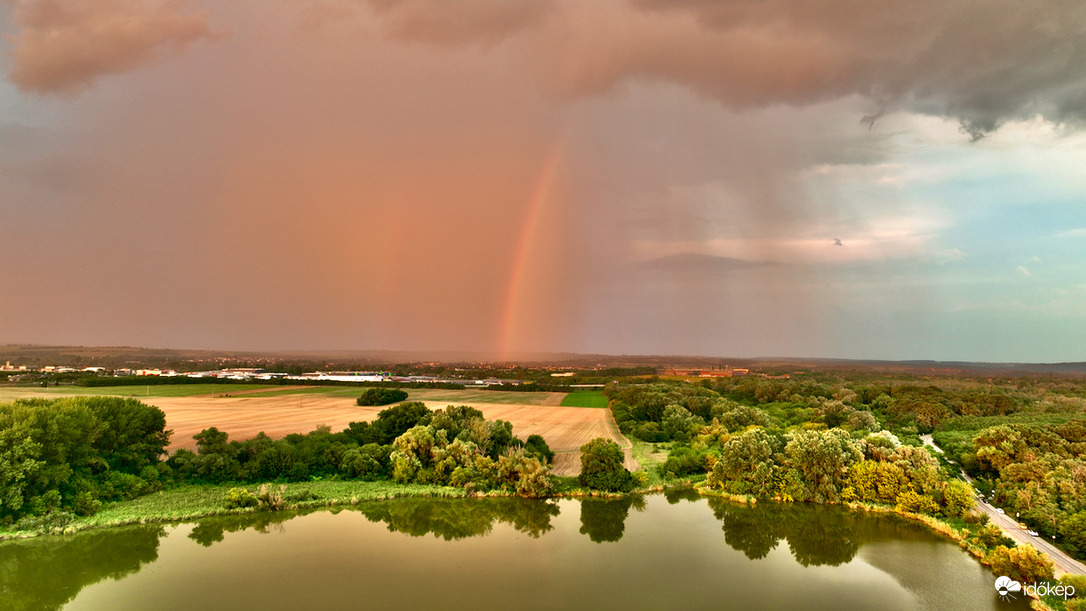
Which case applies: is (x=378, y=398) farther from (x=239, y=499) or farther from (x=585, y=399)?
(x=239, y=499)

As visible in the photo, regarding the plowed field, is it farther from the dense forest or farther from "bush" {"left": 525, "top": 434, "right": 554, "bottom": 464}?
the dense forest

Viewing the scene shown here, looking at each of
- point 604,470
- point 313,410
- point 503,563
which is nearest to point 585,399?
point 313,410

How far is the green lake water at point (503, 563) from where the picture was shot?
84.9 feet

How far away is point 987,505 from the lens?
41219 millimetres

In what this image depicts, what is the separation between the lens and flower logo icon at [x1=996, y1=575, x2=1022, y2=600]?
26.5m

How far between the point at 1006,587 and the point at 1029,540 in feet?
30.5

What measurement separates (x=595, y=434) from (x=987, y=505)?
3929cm

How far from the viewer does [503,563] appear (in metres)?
30.5

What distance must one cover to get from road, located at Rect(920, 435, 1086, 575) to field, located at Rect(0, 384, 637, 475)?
2698 cm

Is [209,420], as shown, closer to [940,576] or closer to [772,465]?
[772,465]

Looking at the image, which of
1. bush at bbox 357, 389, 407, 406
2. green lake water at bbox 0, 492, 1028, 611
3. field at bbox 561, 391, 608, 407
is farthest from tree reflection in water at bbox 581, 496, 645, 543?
field at bbox 561, 391, 608, 407

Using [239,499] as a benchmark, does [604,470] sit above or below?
above

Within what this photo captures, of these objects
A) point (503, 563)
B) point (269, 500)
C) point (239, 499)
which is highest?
point (239, 499)

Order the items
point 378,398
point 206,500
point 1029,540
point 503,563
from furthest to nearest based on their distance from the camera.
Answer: point 378,398
point 206,500
point 1029,540
point 503,563
